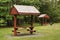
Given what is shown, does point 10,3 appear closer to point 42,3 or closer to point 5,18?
point 5,18

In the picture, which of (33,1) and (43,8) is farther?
(43,8)

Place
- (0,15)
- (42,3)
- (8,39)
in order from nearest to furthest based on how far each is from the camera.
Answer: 1. (8,39)
2. (0,15)
3. (42,3)

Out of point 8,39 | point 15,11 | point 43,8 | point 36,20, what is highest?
point 15,11

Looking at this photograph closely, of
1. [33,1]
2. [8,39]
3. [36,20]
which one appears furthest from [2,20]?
[36,20]

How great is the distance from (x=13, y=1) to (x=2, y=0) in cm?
363

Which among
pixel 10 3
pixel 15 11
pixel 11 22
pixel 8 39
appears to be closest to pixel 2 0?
pixel 10 3

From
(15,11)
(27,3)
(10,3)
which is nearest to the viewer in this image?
(15,11)

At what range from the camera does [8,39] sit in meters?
14.2

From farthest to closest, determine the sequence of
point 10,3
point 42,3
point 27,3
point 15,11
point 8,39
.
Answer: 1. point 42,3
2. point 27,3
3. point 10,3
4. point 15,11
5. point 8,39

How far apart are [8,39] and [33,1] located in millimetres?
16806

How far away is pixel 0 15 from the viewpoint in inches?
Result: 982

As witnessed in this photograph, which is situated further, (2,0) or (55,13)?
(55,13)

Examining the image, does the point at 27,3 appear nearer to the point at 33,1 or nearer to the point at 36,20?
the point at 33,1

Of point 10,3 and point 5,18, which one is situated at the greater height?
point 10,3
